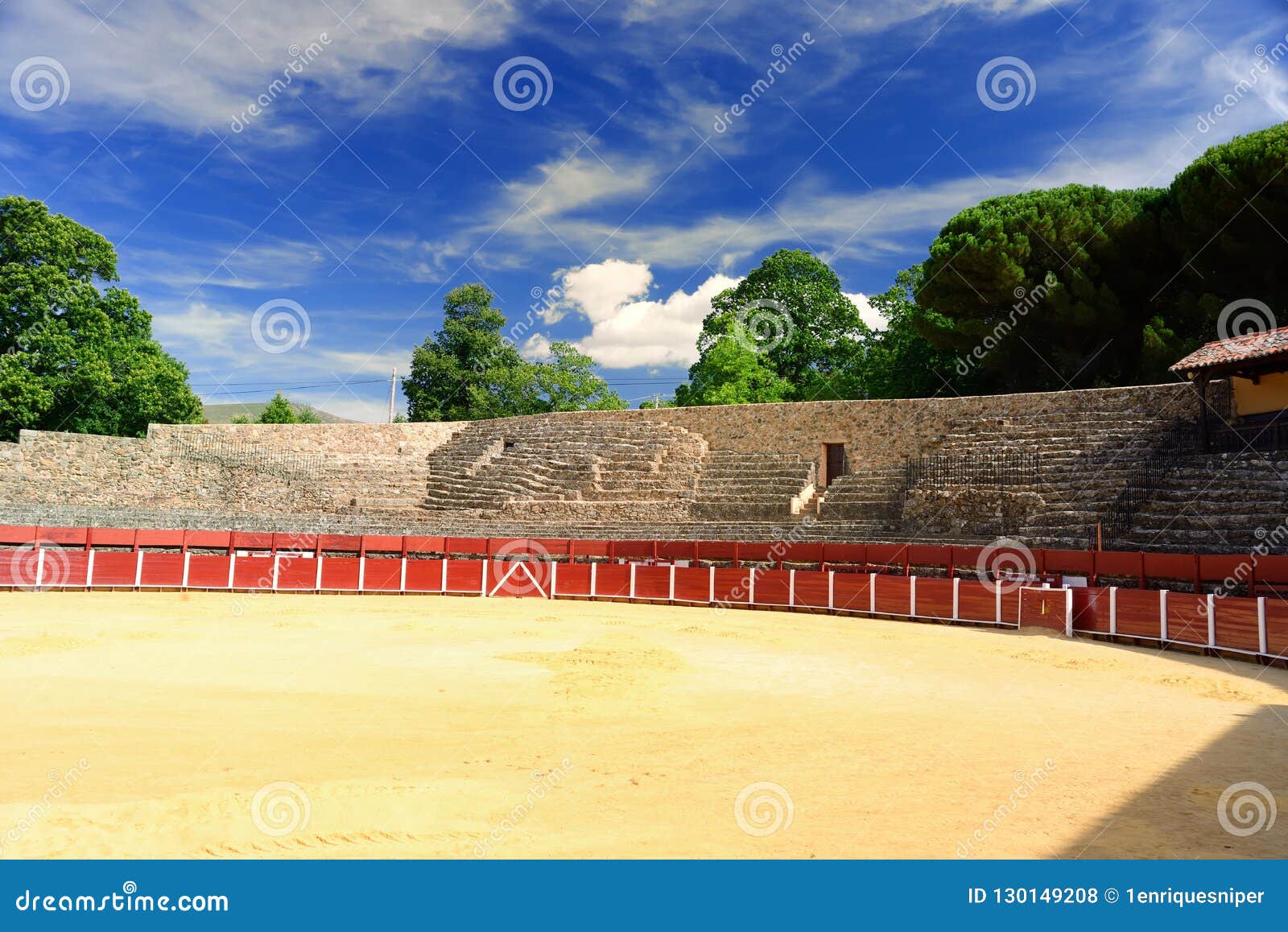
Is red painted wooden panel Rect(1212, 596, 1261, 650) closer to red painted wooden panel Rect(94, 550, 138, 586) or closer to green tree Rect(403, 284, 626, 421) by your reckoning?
red painted wooden panel Rect(94, 550, 138, 586)

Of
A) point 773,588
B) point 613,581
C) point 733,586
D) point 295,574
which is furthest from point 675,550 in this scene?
point 295,574

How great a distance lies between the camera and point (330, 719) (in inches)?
240

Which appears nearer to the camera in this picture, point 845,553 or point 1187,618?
point 1187,618

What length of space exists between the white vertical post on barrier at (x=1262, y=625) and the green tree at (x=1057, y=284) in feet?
57.5

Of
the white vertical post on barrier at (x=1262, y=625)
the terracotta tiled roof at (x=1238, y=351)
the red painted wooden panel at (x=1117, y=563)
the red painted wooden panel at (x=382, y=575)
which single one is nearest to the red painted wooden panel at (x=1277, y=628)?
the white vertical post on barrier at (x=1262, y=625)

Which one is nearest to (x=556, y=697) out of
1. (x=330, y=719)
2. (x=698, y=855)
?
(x=330, y=719)

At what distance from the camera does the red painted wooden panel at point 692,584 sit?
18203 mm

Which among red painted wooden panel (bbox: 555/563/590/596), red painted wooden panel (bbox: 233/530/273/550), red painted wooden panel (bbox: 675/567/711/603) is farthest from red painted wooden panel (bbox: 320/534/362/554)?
red painted wooden panel (bbox: 675/567/711/603)

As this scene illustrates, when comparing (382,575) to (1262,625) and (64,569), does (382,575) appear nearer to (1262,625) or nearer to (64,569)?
(64,569)

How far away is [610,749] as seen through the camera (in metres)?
5.51

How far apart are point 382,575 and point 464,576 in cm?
185

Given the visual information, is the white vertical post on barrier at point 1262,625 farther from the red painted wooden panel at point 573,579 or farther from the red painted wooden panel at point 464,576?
the red painted wooden panel at point 464,576

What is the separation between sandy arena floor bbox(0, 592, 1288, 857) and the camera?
3.85m

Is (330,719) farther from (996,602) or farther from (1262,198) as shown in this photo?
(1262,198)
